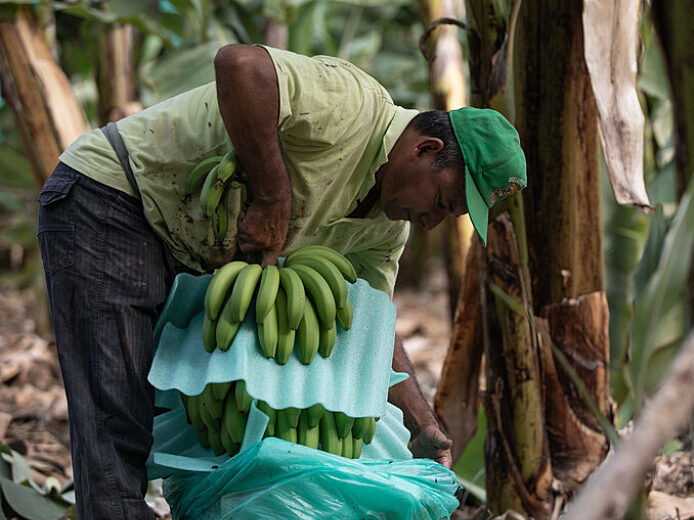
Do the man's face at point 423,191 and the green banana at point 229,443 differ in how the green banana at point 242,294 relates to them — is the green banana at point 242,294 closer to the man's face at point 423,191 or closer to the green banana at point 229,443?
the green banana at point 229,443

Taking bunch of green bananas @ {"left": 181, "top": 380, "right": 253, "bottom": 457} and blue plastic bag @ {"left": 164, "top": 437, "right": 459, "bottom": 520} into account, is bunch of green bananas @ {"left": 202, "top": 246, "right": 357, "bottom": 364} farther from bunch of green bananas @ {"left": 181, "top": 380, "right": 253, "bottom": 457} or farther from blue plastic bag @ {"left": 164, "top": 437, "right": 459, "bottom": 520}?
blue plastic bag @ {"left": 164, "top": 437, "right": 459, "bottom": 520}

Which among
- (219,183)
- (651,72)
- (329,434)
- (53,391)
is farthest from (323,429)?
(53,391)

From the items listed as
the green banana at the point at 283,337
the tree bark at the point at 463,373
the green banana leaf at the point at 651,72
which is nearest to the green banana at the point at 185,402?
the green banana at the point at 283,337

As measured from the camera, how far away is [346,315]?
137 cm

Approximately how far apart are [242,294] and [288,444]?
0.27 m

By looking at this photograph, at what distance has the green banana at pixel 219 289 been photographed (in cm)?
132

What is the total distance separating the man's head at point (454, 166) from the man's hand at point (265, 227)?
0.26 meters

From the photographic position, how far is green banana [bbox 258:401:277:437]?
50.0 inches

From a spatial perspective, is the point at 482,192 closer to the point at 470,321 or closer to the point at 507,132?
the point at 507,132

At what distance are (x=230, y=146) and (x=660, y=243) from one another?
118 cm

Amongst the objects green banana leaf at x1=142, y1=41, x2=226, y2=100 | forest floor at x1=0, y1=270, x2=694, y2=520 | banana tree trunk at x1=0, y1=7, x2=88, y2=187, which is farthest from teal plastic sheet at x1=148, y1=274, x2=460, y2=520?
green banana leaf at x1=142, y1=41, x2=226, y2=100

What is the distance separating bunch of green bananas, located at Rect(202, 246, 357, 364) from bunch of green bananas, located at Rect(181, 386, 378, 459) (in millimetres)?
88

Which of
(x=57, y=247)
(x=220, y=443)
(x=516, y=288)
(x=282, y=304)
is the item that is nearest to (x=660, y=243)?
(x=516, y=288)

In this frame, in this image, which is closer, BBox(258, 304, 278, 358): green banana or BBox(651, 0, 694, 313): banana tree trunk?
BBox(258, 304, 278, 358): green banana
